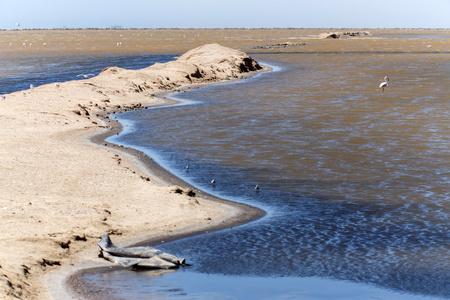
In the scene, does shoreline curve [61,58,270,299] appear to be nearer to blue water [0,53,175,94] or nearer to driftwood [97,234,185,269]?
driftwood [97,234,185,269]

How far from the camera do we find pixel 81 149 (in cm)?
1634

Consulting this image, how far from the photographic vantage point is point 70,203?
11289mm

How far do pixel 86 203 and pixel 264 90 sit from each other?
22080mm

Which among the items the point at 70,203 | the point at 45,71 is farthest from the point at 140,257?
the point at 45,71

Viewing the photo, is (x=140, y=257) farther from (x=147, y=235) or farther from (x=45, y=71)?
(x=45, y=71)

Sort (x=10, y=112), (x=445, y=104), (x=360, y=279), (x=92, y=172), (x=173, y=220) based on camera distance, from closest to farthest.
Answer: (x=360, y=279)
(x=173, y=220)
(x=92, y=172)
(x=10, y=112)
(x=445, y=104)

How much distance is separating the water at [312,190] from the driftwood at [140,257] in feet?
0.78

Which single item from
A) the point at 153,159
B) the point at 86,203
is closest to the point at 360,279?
the point at 86,203

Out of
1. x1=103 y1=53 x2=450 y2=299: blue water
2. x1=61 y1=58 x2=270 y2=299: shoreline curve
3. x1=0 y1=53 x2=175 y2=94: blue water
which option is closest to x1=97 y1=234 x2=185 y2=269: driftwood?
x1=61 y1=58 x2=270 y2=299: shoreline curve

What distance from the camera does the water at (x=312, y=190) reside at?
27.8 feet

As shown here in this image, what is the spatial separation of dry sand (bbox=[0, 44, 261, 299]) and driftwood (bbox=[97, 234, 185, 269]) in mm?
271

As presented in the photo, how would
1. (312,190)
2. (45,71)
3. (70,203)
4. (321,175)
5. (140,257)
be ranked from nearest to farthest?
(140,257)
(70,203)
(312,190)
(321,175)
(45,71)

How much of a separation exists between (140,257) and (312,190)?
5469 mm

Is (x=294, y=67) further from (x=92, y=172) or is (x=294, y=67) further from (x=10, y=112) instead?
(x=92, y=172)
